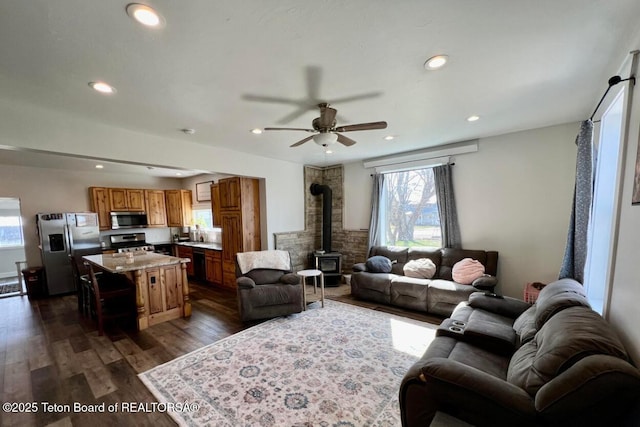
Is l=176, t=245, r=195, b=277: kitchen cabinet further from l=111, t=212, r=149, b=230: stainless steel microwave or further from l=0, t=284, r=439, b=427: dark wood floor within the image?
l=0, t=284, r=439, b=427: dark wood floor

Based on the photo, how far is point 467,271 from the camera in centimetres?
361

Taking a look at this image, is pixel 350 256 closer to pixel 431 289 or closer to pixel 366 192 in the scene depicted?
pixel 366 192

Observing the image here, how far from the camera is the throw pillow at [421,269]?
13.1ft

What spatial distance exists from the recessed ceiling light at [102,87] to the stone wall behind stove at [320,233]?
3623mm

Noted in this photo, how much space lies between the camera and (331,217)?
18.5ft

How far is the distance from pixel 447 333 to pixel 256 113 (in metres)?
2.86

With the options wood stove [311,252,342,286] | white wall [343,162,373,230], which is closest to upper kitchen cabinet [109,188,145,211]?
wood stove [311,252,342,286]

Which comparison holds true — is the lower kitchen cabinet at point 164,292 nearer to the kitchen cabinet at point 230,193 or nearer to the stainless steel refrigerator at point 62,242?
the kitchen cabinet at point 230,193

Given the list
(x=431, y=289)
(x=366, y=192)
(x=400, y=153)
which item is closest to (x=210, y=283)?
(x=366, y=192)

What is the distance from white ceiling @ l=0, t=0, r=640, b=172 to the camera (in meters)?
1.34

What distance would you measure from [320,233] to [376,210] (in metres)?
1.61

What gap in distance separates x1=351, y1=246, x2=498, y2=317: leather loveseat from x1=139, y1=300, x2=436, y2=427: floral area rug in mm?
482

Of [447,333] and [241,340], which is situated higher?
[447,333]

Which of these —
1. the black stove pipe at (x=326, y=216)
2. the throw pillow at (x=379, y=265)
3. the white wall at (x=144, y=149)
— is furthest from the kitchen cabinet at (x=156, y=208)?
the throw pillow at (x=379, y=265)
